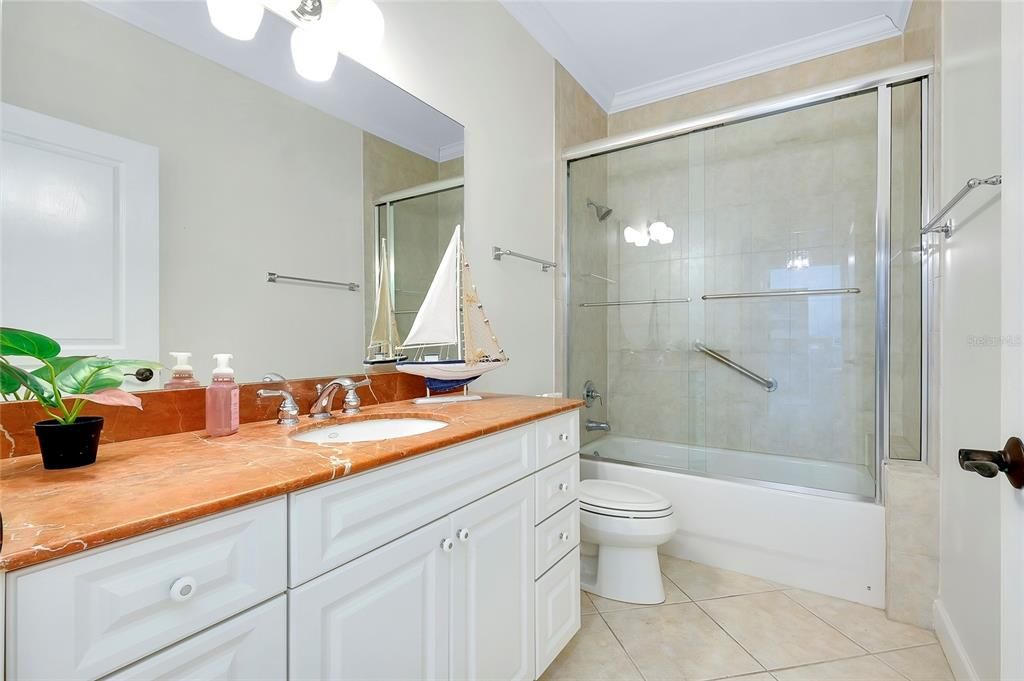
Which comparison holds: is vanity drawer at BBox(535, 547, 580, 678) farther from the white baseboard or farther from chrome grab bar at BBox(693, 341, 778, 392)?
chrome grab bar at BBox(693, 341, 778, 392)

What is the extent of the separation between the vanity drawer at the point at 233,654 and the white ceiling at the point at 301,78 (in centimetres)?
115

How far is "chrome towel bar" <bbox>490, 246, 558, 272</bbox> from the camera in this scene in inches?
79.2

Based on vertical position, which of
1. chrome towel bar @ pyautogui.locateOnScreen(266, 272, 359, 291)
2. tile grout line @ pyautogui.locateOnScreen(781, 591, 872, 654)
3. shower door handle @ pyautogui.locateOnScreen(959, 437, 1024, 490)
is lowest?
tile grout line @ pyautogui.locateOnScreen(781, 591, 872, 654)

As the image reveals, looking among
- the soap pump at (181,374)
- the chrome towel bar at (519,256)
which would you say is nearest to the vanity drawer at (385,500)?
the soap pump at (181,374)

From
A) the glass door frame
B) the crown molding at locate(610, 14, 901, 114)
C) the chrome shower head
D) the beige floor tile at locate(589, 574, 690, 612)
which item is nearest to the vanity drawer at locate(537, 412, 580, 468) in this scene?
the beige floor tile at locate(589, 574, 690, 612)

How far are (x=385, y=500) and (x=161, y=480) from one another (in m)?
0.35

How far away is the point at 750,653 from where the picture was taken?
62.6 inches

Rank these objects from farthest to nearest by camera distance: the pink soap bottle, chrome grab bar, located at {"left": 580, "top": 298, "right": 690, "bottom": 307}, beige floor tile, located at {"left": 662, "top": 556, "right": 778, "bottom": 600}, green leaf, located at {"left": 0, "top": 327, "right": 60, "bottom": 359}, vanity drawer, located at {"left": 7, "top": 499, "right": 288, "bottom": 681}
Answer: chrome grab bar, located at {"left": 580, "top": 298, "right": 690, "bottom": 307} → beige floor tile, located at {"left": 662, "top": 556, "right": 778, "bottom": 600} → the pink soap bottle → green leaf, located at {"left": 0, "top": 327, "right": 60, "bottom": 359} → vanity drawer, located at {"left": 7, "top": 499, "right": 288, "bottom": 681}

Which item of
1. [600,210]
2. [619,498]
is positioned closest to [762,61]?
[600,210]

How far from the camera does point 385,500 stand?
34.4 inches

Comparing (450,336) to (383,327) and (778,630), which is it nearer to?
(383,327)

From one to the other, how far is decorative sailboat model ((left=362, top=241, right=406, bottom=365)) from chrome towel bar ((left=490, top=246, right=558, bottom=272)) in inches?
22.9

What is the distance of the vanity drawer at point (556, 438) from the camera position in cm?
138

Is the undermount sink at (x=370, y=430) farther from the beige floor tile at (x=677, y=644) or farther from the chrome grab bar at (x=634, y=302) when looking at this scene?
the chrome grab bar at (x=634, y=302)
